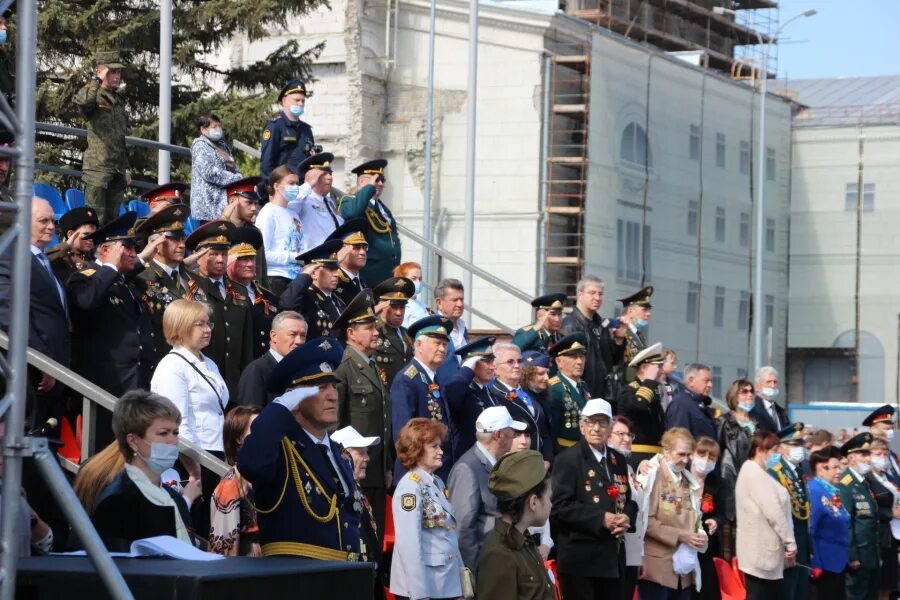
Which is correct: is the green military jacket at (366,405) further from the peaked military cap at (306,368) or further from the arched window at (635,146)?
the arched window at (635,146)

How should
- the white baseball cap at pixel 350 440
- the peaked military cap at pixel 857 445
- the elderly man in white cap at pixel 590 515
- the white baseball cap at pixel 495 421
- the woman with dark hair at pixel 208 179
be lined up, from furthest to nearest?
the peaked military cap at pixel 857 445
the woman with dark hair at pixel 208 179
the elderly man in white cap at pixel 590 515
the white baseball cap at pixel 495 421
the white baseball cap at pixel 350 440

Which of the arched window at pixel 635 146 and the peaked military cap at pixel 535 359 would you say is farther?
the arched window at pixel 635 146

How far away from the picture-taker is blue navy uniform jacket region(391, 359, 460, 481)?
1059 cm

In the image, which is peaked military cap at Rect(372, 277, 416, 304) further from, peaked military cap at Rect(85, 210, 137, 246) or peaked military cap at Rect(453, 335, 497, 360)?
peaked military cap at Rect(85, 210, 137, 246)

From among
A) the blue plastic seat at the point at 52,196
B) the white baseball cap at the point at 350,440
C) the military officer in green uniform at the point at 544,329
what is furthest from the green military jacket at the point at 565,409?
the blue plastic seat at the point at 52,196

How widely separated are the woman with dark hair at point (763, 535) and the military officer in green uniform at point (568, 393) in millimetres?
2128

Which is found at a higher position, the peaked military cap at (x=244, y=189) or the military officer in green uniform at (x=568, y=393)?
the peaked military cap at (x=244, y=189)

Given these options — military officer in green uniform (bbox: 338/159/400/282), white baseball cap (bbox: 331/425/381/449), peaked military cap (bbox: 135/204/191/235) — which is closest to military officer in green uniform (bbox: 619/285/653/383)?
military officer in green uniform (bbox: 338/159/400/282)

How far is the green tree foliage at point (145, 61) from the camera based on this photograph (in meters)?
27.0

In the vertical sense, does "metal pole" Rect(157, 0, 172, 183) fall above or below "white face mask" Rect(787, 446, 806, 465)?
above

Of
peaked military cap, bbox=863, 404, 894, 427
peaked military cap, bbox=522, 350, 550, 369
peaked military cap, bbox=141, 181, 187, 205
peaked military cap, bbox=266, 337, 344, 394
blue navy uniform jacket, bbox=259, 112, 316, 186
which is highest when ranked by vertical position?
blue navy uniform jacket, bbox=259, 112, 316, 186

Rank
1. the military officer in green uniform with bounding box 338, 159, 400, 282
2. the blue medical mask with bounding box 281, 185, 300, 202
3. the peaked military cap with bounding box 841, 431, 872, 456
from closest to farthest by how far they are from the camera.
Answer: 1. the blue medical mask with bounding box 281, 185, 300, 202
2. the military officer in green uniform with bounding box 338, 159, 400, 282
3. the peaked military cap with bounding box 841, 431, 872, 456

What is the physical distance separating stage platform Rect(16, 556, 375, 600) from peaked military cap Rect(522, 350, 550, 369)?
6788 millimetres

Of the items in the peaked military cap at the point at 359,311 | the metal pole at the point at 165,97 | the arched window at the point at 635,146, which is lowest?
the peaked military cap at the point at 359,311
